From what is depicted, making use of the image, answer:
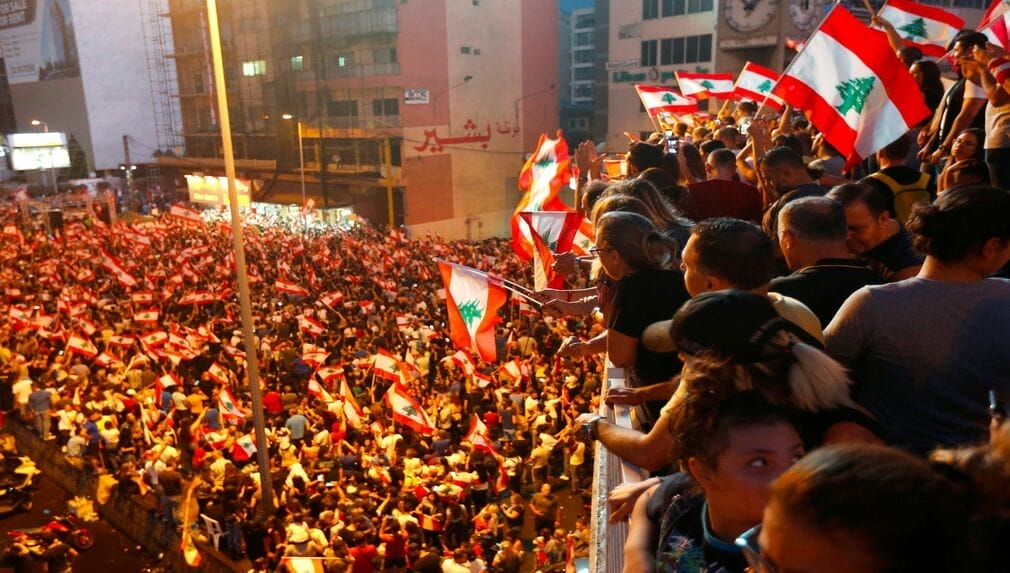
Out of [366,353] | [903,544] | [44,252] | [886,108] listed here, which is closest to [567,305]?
[886,108]

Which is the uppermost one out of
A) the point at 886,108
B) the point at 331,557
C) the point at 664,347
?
the point at 886,108

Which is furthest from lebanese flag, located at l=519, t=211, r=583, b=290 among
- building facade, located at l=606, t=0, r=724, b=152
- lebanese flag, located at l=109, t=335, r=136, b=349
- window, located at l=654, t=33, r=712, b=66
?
window, located at l=654, t=33, r=712, b=66

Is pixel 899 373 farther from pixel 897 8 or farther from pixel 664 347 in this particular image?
pixel 897 8

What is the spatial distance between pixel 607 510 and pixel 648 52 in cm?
3839

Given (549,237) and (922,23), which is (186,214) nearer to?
(549,237)

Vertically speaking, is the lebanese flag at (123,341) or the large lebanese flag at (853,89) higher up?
the large lebanese flag at (853,89)

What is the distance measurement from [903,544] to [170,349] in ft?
51.4

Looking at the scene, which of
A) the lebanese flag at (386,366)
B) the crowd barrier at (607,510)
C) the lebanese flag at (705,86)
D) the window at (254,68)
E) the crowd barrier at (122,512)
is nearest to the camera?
the crowd barrier at (607,510)

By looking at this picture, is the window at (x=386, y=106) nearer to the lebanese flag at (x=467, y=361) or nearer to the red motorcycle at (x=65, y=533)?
the lebanese flag at (x=467, y=361)

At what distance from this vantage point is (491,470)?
33.7ft

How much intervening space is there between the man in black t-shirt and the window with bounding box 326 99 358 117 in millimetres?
38016

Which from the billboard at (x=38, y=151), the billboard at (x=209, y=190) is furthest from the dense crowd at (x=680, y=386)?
the billboard at (x=38, y=151)

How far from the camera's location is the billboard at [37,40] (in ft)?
172

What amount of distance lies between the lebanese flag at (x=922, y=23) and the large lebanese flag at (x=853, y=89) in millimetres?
3666
